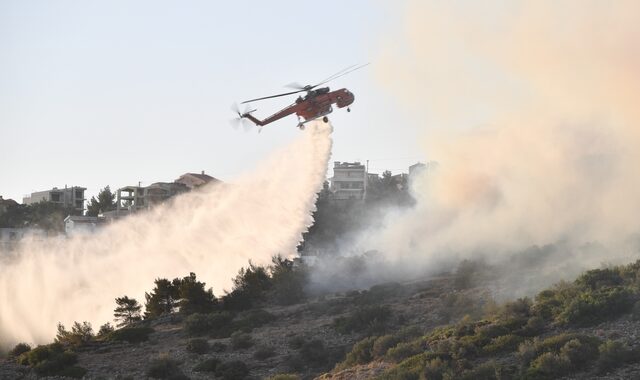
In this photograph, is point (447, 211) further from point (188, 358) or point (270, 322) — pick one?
point (188, 358)

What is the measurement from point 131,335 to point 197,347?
7.60 meters

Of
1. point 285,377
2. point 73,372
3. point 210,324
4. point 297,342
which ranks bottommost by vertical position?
point 285,377

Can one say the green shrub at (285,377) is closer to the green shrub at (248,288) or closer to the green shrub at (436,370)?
the green shrub at (436,370)

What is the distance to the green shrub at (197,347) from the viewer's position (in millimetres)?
49666

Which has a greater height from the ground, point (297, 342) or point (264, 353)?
point (297, 342)

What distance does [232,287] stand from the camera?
67562mm

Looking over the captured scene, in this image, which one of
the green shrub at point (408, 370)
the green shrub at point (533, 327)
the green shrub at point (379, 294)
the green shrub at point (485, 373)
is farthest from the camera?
the green shrub at point (379, 294)

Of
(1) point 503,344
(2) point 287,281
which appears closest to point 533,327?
(1) point 503,344

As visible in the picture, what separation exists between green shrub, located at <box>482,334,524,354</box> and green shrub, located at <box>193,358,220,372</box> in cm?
1447

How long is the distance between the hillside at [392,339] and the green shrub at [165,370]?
77 millimetres

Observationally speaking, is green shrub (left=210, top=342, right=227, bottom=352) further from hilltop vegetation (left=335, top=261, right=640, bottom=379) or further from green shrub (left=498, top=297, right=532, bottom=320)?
green shrub (left=498, top=297, right=532, bottom=320)

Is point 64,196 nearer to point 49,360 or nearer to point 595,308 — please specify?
point 49,360

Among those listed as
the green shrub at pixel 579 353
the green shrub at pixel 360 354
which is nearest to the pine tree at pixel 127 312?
the green shrub at pixel 360 354

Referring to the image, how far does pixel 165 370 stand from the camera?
45812 mm
